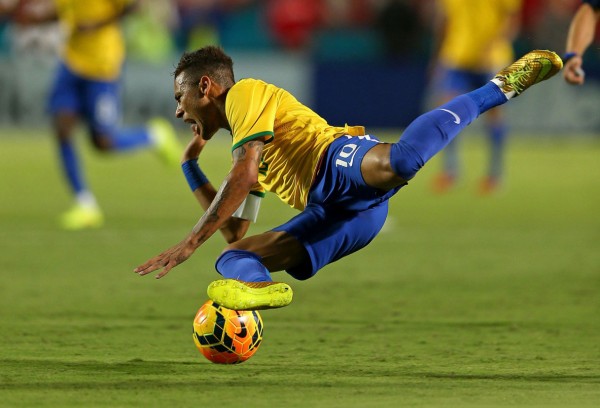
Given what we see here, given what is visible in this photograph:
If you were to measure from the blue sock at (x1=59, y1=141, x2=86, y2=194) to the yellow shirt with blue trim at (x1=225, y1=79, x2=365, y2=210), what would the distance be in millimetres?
5863

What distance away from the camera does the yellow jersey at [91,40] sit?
40.2 ft

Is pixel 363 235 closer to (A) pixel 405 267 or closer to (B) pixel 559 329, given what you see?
(B) pixel 559 329

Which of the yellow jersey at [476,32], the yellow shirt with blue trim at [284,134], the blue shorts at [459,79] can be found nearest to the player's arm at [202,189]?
the yellow shirt with blue trim at [284,134]

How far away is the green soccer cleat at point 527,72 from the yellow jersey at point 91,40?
6.54 meters

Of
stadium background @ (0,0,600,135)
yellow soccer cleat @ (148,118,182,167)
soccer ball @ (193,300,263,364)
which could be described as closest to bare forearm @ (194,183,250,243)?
soccer ball @ (193,300,263,364)

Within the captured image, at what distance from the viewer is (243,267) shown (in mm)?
5969

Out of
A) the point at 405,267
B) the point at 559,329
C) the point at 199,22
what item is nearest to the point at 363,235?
the point at 559,329

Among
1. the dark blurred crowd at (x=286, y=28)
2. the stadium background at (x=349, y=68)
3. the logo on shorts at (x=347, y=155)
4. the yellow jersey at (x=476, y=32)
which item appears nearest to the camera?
the logo on shorts at (x=347, y=155)

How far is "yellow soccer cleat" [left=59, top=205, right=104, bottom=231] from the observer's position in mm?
11977

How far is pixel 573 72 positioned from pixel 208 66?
2453mm

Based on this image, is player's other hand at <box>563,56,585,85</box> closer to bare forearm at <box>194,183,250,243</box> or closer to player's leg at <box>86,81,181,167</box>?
bare forearm at <box>194,183,250,243</box>

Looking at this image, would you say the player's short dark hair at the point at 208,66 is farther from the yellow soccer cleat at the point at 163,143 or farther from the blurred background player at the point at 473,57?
the blurred background player at the point at 473,57

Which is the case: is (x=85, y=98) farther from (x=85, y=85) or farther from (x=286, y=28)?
(x=286, y=28)

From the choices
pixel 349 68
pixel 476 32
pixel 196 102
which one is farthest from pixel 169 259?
pixel 349 68
